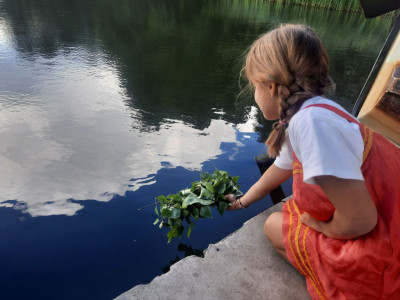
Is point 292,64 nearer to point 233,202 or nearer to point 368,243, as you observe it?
point 368,243

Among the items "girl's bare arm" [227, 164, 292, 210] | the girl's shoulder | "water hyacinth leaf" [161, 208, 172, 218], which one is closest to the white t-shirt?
the girl's shoulder

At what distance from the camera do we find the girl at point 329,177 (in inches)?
43.0

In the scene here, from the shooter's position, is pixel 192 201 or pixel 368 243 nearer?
pixel 368 243

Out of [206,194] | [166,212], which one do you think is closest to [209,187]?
[206,194]

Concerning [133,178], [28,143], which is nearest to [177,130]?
[133,178]

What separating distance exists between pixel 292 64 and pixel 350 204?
2.11 feet

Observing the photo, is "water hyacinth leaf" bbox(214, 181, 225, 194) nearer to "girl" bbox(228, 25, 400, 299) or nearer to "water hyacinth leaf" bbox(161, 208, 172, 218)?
"water hyacinth leaf" bbox(161, 208, 172, 218)

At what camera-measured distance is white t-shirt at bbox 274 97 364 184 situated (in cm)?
105

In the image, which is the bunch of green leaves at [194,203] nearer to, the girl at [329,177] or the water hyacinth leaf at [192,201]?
the water hyacinth leaf at [192,201]

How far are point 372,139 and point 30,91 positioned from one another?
5.53 m

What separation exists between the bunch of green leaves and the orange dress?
968mm

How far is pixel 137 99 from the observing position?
17.4 feet

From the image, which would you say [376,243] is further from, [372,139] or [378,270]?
[372,139]

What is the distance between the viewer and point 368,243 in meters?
1.22
